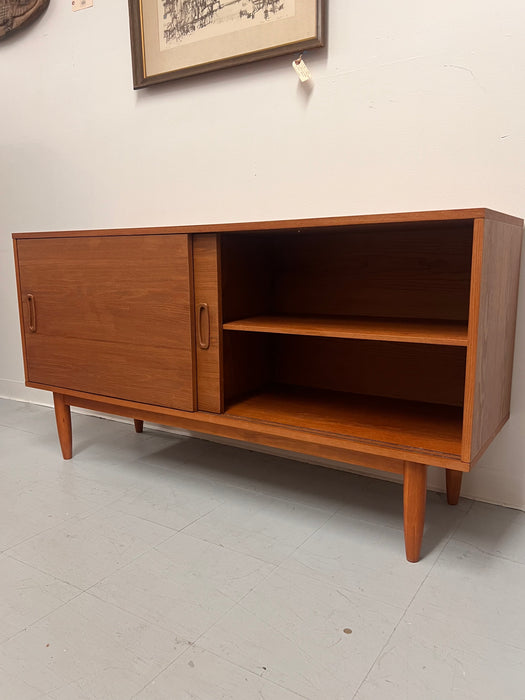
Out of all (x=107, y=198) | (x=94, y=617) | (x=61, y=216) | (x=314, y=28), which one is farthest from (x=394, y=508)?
(x=61, y=216)

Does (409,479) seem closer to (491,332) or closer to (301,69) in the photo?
(491,332)

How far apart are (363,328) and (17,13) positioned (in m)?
2.03

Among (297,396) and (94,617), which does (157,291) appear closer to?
(297,396)

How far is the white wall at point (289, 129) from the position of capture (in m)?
1.32

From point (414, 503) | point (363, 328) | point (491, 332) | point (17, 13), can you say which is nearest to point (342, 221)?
point (363, 328)

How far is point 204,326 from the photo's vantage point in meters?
1.34

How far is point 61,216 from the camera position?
2244 millimetres

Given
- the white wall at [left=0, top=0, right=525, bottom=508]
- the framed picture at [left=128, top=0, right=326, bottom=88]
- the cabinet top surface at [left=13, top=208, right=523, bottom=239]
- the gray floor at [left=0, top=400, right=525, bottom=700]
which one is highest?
the framed picture at [left=128, top=0, right=326, bottom=88]

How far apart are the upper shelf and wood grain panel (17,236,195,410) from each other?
0.59 ft

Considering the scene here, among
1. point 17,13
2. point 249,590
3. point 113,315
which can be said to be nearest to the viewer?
point 249,590

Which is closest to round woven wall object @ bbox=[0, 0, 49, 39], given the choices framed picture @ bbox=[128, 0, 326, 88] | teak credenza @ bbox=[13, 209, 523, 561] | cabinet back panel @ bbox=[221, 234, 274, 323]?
framed picture @ bbox=[128, 0, 326, 88]

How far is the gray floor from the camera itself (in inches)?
33.3

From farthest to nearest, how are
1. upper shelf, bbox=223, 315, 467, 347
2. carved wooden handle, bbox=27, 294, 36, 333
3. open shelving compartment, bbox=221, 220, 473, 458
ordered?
1. carved wooden handle, bbox=27, 294, 36, 333
2. open shelving compartment, bbox=221, 220, 473, 458
3. upper shelf, bbox=223, 315, 467, 347

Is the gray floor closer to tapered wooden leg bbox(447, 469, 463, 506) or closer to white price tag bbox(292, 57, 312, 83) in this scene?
tapered wooden leg bbox(447, 469, 463, 506)
